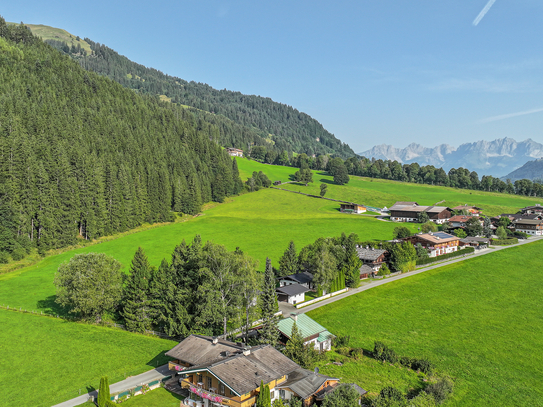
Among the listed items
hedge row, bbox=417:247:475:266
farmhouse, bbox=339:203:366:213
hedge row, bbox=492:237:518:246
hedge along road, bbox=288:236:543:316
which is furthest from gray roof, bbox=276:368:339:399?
farmhouse, bbox=339:203:366:213

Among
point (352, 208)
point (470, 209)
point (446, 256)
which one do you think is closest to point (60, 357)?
point (446, 256)

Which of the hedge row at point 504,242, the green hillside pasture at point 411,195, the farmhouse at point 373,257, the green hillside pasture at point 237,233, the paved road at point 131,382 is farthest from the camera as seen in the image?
the green hillside pasture at point 411,195

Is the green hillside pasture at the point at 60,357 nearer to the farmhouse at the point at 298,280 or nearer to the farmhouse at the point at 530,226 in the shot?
the farmhouse at the point at 298,280

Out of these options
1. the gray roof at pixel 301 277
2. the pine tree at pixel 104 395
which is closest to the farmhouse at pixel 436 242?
the gray roof at pixel 301 277

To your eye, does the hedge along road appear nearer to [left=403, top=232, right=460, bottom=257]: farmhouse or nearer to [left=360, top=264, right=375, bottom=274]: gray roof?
[left=360, top=264, right=375, bottom=274]: gray roof

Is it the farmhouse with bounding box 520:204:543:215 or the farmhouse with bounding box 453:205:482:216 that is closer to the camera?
the farmhouse with bounding box 453:205:482:216
